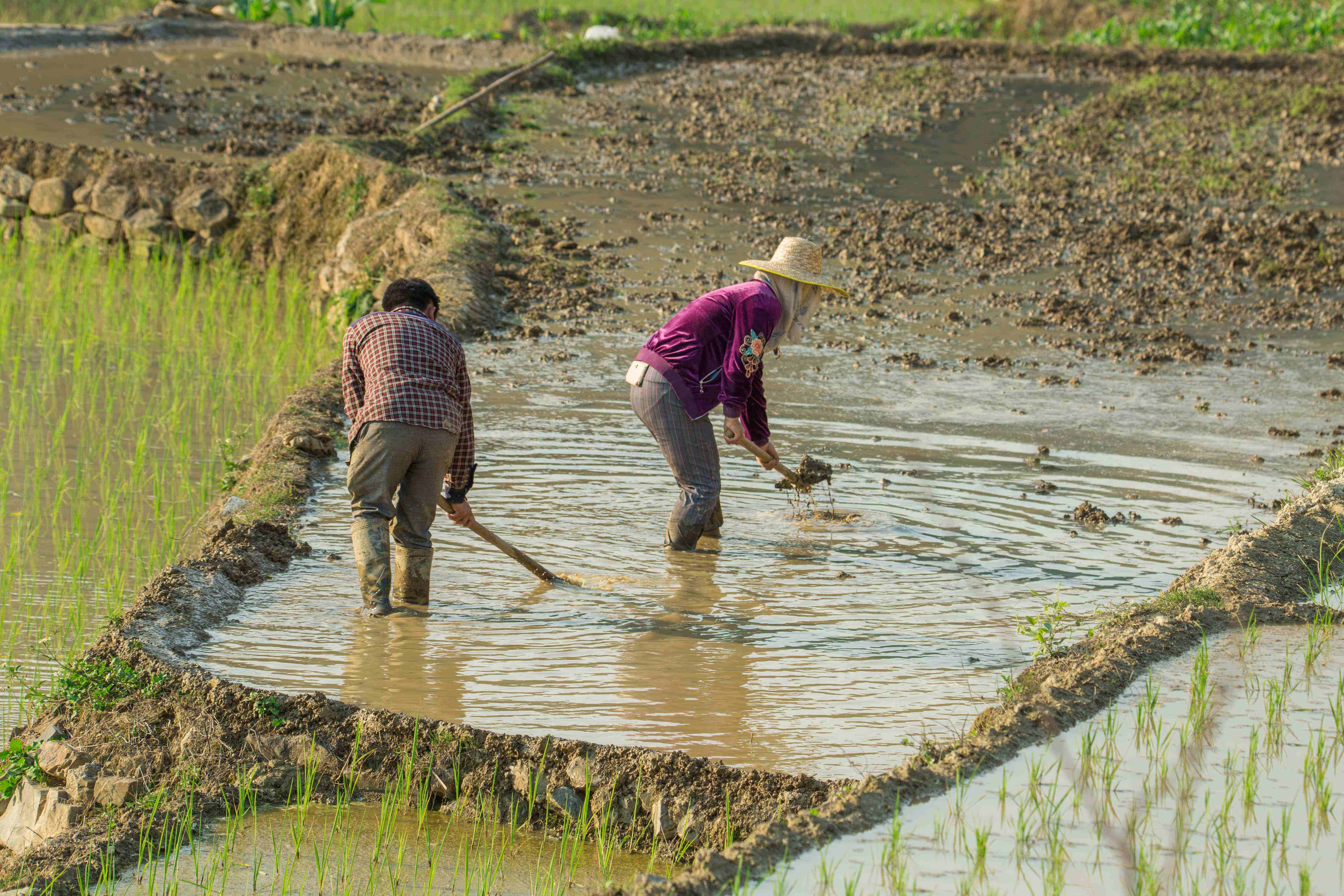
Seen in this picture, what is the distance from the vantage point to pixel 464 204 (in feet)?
38.0

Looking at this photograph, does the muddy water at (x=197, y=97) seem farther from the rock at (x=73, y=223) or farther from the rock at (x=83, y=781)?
the rock at (x=83, y=781)

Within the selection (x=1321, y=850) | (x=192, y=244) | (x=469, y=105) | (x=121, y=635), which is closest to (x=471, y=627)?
(x=121, y=635)

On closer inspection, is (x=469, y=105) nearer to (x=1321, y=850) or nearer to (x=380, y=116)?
(x=380, y=116)

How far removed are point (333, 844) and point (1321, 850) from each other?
242 cm

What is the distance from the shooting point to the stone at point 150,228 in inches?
492

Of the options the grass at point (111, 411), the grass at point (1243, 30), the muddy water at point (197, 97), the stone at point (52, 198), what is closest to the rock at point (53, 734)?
the grass at point (111, 411)

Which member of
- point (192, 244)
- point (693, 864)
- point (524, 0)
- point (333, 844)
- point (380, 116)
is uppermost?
point (524, 0)

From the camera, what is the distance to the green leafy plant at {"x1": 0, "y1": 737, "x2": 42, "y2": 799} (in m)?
4.00

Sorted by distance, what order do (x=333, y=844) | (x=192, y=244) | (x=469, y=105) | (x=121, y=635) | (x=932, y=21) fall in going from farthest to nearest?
(x=932, y=21)
(x=469, y=105)
(x=192, y=244)
(x=121, y=635)
(x=333, y=844)

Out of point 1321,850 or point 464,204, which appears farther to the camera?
point 464,204

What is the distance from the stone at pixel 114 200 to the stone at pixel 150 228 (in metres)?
0.08

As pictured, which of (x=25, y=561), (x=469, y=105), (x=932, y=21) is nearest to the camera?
(x=25, y=561)

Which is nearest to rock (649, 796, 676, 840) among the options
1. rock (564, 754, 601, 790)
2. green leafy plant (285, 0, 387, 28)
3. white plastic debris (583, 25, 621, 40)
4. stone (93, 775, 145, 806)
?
rock (564, 754, 601, 790)

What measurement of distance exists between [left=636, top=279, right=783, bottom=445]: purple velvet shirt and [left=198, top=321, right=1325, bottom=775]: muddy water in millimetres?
714
